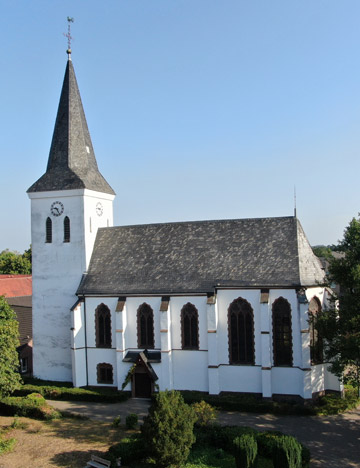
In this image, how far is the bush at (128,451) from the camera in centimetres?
2534

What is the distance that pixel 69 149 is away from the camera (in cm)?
4359

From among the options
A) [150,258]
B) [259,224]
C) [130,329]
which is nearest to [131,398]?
[130,329]

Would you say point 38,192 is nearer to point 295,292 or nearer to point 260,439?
point 295,292

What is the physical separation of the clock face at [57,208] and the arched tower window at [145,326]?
11.5 m

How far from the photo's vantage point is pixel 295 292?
3588cm

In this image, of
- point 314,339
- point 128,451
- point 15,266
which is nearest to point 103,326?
point 128,451

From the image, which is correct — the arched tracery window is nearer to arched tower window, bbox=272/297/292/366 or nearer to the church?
the church

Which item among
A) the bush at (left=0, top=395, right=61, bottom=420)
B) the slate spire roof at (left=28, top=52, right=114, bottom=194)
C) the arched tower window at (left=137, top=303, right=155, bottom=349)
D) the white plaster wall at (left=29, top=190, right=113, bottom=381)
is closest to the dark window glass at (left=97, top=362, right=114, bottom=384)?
the white plaster wall at (left=29, top=190, right=113, bottom=381)

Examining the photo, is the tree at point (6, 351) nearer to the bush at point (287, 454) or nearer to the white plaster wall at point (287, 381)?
the bush at point (287, 454)

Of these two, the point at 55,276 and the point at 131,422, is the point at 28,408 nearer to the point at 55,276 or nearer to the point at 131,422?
the point at 131,422

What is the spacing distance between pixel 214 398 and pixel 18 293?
49266 mm

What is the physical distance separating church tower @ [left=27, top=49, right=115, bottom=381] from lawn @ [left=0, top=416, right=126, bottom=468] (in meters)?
9.80

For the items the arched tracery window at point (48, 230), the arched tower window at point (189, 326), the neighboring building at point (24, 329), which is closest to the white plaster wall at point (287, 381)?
the arched tower window at point (189, 326)

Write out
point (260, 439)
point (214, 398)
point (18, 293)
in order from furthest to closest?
point (18, 293), point (214, 398), point (260, 439)
